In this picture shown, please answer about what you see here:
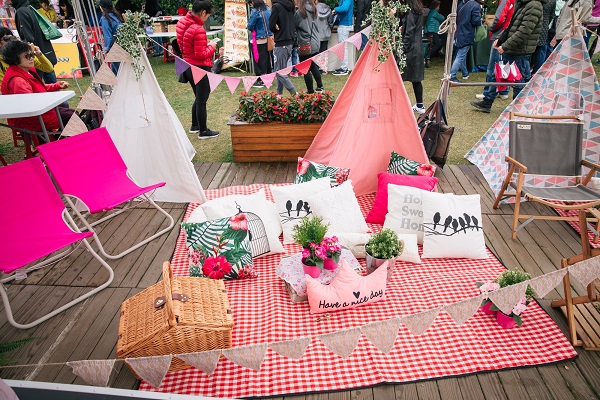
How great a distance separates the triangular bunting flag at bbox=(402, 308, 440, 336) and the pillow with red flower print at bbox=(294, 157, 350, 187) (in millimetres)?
2052

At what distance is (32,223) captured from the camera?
3516 mm

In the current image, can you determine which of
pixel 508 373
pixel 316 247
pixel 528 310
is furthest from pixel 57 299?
pixel 528 310

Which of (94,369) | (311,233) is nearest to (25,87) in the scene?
(311,233)

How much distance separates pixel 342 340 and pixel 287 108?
12.3 feet

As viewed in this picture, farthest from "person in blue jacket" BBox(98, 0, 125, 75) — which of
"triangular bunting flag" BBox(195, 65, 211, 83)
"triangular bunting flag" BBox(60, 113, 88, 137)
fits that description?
"triangular bunting flag" BBox(60, 113, 88, 137)

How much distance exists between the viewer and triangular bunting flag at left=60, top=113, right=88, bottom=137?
13.8 feet

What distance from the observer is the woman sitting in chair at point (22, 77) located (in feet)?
15.4

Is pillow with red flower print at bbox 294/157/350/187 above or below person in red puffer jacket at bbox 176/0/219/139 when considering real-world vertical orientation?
below

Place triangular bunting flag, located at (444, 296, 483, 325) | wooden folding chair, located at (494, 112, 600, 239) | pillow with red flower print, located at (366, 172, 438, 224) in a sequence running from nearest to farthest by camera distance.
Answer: triangular bunting flag, located at (444, 296, 483, 325)
pillow with red flower print, located at (366, 172, 438, 224)
wooden folding chair, located at (494, 112, 600, 239)

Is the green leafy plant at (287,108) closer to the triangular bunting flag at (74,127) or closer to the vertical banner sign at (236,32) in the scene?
the triangular bunting flag at (74,127)

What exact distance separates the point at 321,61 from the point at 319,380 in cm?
362

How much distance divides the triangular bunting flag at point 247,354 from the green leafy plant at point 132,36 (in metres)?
3.27

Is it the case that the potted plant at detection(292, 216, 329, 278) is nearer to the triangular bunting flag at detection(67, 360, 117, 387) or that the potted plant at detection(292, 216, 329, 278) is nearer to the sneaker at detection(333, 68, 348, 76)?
→ the triangular bunting flag at detection(67, 360, 117, 387)

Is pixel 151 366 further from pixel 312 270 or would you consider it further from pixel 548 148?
pixel 548 148
